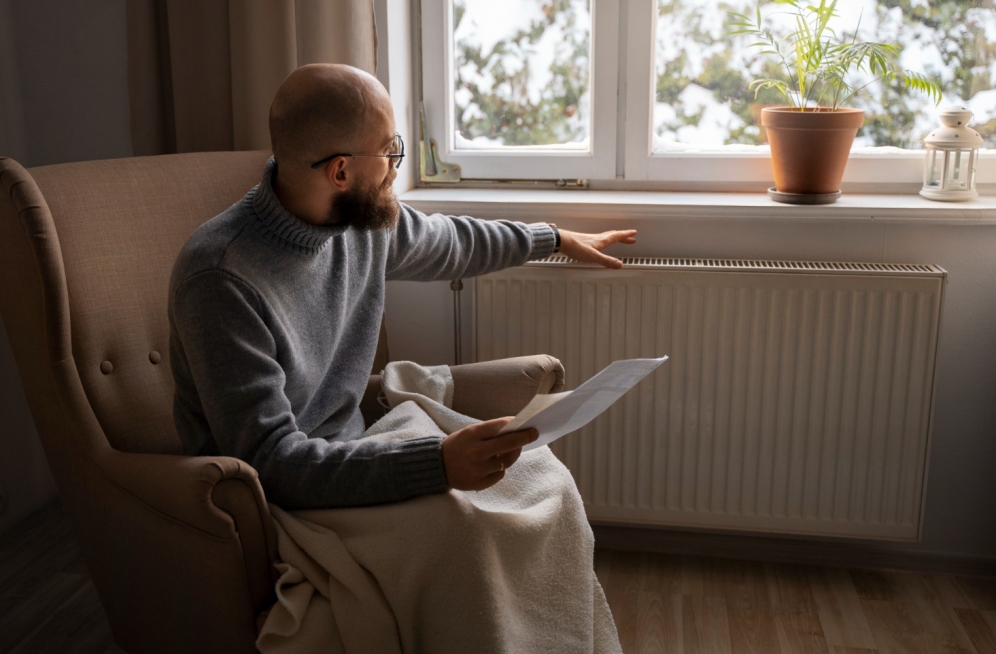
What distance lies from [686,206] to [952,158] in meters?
0.57

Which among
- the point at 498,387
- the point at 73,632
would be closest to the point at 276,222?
the point at 498,387

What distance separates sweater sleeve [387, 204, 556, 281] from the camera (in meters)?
1.58

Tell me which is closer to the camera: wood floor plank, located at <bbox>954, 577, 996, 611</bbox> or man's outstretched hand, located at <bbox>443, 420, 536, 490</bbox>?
man's outstretched hand, located at <bbox>443, 420, 536, 490</bbox>

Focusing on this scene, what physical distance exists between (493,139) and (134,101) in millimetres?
829

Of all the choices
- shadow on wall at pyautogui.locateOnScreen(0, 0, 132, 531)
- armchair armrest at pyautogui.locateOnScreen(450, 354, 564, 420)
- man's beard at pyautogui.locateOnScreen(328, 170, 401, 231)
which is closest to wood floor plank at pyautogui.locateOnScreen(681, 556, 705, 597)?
armchair armrest at pyautogui.locateOnScreen(450, 354, 564, 420)

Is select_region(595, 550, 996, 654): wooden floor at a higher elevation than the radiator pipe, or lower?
lower

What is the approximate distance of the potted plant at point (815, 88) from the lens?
180 cm

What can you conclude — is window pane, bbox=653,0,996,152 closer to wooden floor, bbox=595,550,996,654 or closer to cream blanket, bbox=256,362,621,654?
wooden floor, bbox=595,550,996,654

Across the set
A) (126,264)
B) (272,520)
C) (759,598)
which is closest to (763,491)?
(759,598)

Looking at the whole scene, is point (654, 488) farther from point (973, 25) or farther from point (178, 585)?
point (973, 25)

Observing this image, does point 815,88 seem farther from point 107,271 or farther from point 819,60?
point 107,271

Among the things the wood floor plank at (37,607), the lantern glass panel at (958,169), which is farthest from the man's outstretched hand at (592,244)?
the wood floor plank at (37,607)

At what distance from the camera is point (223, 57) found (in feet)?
6.07

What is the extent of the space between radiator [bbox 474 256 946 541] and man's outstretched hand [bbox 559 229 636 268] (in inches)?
2.2
